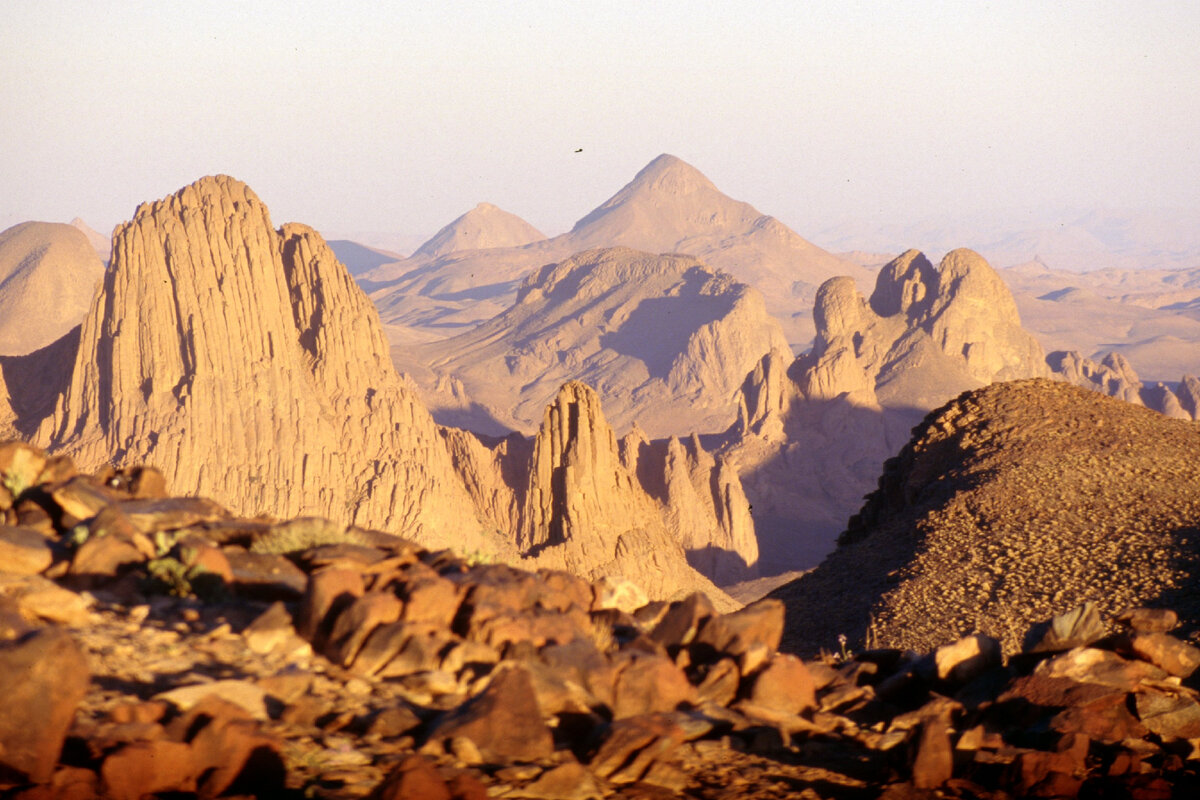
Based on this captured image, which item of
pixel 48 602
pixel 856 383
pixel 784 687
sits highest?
pixel 48 602

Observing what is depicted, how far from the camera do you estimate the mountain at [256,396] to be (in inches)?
2579

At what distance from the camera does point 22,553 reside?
31.3ft

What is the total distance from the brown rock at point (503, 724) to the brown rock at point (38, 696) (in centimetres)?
226

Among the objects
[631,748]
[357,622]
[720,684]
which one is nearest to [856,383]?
[720,684]

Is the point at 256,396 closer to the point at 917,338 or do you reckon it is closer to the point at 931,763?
the point at 931,763

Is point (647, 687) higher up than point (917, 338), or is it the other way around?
point (647, 687)

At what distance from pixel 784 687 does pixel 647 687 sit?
1.31m

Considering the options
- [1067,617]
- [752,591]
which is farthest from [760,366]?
[1067,617]

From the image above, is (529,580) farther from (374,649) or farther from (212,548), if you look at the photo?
(212,548)

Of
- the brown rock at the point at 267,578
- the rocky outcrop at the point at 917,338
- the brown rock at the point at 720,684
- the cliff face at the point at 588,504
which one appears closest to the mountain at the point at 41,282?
the rocky outcrop at the point at 917,338

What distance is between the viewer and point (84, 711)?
7266mm

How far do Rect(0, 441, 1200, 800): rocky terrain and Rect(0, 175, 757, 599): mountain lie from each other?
5034 centimetres

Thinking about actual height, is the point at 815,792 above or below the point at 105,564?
below

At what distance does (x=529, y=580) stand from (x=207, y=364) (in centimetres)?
6269
